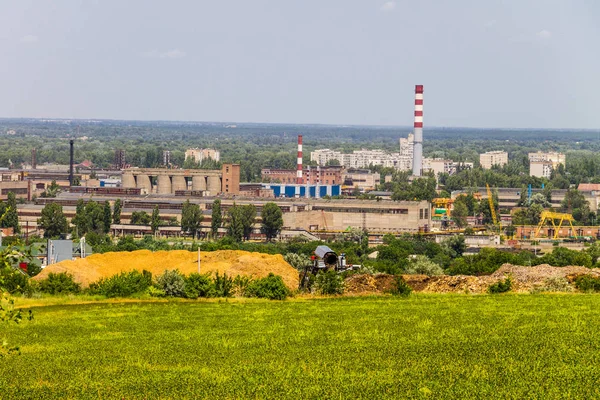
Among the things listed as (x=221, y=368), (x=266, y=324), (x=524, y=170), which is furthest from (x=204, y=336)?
(x=524, y=170)

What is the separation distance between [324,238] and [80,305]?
60518mm

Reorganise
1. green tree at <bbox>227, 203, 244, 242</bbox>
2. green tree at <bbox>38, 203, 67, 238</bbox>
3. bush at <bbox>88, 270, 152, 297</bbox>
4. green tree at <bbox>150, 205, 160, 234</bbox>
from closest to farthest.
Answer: bush at <bbox>88, 270, 152, 297</bbox>, green tree at <bbox>38, 203, 67, 238</bbox>, green tree at <bbox>227, 203, 244, 242</bbox>, green tree at <bbox>150, 205, 160, 234</bbox>

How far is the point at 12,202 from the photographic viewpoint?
93.6m

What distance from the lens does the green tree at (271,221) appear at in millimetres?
92438

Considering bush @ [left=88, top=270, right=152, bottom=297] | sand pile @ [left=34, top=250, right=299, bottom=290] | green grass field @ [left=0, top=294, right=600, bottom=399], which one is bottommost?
sand pile @ [left=34, top=250, right=299, bottom=290]

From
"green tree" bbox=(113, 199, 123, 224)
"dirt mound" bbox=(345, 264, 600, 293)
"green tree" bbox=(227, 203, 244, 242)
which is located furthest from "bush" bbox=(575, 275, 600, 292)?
"green tree" bbox=(113, 199, 123, 224)

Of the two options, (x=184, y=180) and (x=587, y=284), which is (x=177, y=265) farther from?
(x=184, y=180)

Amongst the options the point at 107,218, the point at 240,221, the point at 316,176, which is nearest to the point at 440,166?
the point at 316,176

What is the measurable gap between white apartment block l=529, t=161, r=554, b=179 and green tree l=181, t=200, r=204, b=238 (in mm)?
96625

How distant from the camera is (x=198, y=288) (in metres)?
33.7

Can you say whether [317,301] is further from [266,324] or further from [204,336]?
[204,336]

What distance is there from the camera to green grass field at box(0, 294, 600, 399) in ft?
60.0

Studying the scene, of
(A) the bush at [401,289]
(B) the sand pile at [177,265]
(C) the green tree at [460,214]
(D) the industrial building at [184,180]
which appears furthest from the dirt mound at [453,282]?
(D) the industrial building at [184,180]

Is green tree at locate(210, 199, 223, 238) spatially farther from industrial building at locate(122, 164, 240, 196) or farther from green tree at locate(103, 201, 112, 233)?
industrial building at locate(122, 164, 240, 196)
